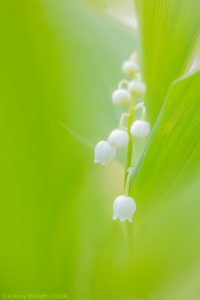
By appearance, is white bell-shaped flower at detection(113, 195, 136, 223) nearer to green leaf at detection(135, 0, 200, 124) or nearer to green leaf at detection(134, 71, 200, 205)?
green leaf at detection(134, 71, 200, 205)

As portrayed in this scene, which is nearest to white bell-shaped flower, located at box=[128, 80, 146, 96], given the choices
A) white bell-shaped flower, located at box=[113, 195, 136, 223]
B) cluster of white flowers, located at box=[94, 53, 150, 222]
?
cluster of white flowers, located at box=[94, 53, 150, 222]

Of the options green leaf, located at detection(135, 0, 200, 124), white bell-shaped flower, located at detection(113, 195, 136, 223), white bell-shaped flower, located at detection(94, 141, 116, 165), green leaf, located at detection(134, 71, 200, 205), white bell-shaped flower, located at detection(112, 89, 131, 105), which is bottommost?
white bell-shaped flower, located at detection(113, 195, 136, 223)

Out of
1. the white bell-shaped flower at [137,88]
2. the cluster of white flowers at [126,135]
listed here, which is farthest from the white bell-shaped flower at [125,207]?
the white bell-shaped flower at [137,88]

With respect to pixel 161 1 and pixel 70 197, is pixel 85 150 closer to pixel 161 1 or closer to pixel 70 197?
pixel 70 197

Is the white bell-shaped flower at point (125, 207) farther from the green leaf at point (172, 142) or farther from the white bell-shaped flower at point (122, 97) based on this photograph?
the white bell-shaped flower at point (122, 97)

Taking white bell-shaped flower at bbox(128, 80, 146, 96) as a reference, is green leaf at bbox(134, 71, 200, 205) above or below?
below

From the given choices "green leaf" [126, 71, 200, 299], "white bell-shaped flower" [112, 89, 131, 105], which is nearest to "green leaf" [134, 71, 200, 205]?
"green leaf" [126, 71, 200, 299]

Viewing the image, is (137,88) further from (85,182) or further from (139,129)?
(85,182)

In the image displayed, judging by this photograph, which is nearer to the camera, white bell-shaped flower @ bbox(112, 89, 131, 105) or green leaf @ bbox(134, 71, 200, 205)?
green leaf @ bbox(134, 71, 200, 205)
